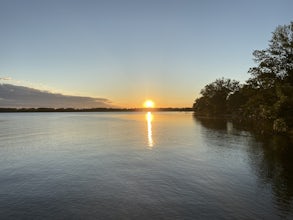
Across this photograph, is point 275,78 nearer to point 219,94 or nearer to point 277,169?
point 277,169

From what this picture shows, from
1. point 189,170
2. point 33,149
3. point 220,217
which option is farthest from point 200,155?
point 33,149

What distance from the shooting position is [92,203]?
20719 millimetres

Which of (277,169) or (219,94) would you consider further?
(219,94)

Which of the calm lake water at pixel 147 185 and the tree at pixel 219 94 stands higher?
the tree at pixel 219 94

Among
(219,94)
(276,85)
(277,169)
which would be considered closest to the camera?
(277,169)

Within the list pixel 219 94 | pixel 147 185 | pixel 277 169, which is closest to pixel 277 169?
pixel 277 169

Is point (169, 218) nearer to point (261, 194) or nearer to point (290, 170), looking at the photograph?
point (261, 194)

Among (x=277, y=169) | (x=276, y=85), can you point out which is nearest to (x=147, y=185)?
(x=277, y=169)

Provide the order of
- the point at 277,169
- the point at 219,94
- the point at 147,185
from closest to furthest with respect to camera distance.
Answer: the point at 147,185, the point at 277,169, the point at 219,94

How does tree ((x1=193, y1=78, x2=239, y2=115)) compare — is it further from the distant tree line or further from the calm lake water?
the calm lake water

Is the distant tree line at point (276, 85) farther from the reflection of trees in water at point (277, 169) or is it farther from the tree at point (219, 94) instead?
the tree at point (219, 94)

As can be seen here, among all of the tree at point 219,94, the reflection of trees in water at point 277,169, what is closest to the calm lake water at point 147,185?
the reflection of trees in water at point 277,169

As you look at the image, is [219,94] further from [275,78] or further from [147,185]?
[147,185]

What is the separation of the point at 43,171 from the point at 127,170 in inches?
407
